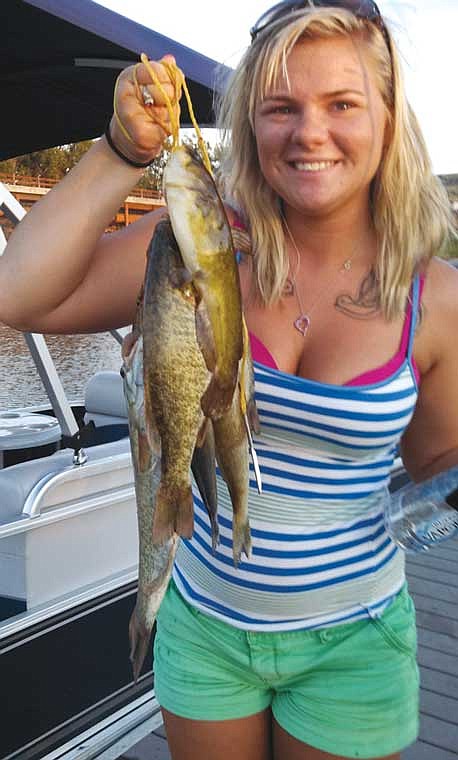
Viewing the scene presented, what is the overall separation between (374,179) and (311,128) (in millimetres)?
276

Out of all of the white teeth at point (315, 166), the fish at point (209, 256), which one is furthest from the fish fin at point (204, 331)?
the white teeth at point (315, 166)

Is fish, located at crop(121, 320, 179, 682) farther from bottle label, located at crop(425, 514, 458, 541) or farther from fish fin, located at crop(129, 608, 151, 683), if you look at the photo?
bottle label, located at crop(425, 514, 458, 541)

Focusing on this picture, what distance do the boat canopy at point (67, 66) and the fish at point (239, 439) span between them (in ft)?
7.80

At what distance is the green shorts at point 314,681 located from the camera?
1514mm

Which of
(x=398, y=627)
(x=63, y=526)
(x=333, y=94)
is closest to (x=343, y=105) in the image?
(x=333, y=94)

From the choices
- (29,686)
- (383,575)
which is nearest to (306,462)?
(383,575)

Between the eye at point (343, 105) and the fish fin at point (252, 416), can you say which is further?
the eye at point (343, 105)

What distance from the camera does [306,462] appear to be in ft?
5.00

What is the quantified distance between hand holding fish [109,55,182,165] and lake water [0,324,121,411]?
10.1 m

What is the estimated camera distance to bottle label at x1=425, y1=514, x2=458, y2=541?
67.0 inches

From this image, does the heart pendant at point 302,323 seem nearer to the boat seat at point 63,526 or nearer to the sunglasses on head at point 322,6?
the sunglasses on head at point 322,6

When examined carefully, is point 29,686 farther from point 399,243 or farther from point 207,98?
point 207,98

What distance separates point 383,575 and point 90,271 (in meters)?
0.92

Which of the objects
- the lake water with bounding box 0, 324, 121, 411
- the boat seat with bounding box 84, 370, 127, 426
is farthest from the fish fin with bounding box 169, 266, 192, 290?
the lake water with bounding box 0, 324, 121, 411
